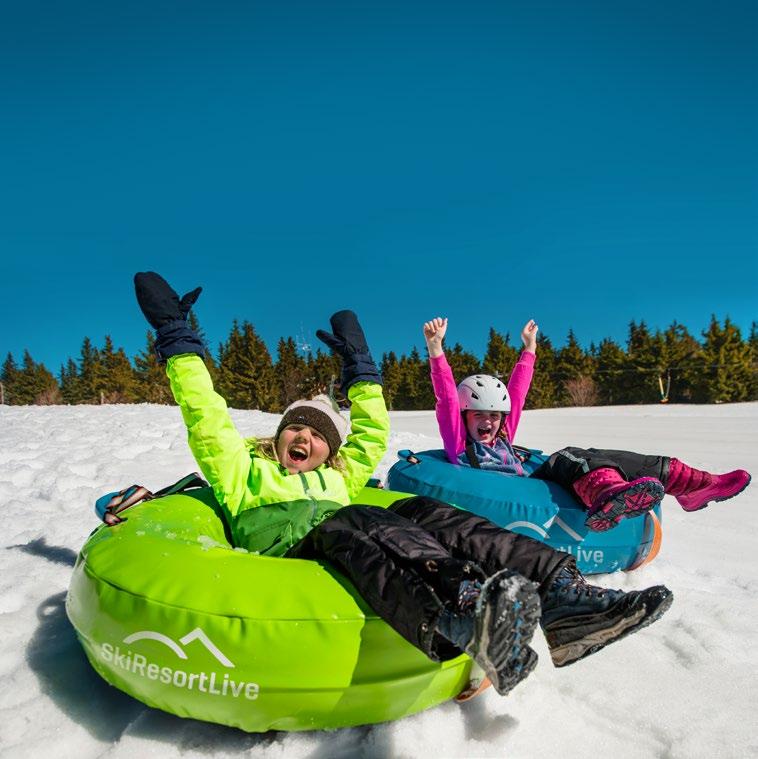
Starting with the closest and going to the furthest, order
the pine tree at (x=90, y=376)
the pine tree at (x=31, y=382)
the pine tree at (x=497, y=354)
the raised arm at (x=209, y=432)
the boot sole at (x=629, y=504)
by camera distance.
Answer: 1. the raised arm at (x=209, y=432)
2. the boot sole at (x=629, y=504)
3. the pine tree at (x=497, y=354)
4. the pine tree at (x=90, y=376)
5. the pine tree at (x=31, y=382)

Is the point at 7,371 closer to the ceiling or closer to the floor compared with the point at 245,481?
closer to the ceiling

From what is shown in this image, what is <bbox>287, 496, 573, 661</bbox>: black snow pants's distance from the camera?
181 centimetres

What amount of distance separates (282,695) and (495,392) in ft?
10.4

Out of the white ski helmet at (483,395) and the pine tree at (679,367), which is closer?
the white ski helmet at (483,395)

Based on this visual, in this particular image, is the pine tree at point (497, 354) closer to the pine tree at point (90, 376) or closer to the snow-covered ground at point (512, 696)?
the pine tree at point (90, 376)

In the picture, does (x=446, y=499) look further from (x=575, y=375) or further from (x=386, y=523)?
(x=575, y=375)

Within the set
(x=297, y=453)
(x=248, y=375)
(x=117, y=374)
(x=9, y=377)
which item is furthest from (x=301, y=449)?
(x=9, y=377)

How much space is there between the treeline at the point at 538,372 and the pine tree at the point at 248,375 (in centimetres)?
8

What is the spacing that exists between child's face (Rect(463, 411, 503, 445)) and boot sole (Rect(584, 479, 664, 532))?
4.40ft

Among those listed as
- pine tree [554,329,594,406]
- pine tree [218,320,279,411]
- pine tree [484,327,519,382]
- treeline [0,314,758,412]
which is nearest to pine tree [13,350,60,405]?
treeline [0,314,758,412]

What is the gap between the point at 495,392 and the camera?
4.56 m

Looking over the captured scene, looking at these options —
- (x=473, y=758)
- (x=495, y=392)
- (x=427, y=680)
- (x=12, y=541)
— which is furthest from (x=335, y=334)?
(x=12, y=541)

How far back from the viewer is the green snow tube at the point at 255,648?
1824 mm

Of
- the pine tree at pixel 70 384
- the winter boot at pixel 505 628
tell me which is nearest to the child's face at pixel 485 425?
the winter boot at pixel 505 628
